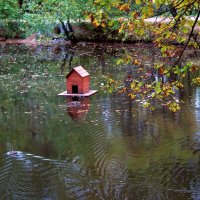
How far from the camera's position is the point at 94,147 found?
27.3 feet

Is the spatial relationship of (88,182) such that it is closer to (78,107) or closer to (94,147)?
(94,147)

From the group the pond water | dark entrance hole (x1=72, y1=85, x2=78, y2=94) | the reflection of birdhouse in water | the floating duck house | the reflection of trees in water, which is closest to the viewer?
the reflection of trees in water

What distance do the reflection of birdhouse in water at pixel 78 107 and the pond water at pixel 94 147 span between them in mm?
24

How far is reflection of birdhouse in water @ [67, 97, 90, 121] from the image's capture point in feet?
34.3

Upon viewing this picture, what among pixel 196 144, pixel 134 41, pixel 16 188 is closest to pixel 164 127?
pixel 196 144

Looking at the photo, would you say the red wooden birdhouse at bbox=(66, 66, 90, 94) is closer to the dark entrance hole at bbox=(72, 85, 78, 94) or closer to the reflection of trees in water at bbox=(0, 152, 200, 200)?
the dark entrance hole at bbox=(72, 85, 78, 94)

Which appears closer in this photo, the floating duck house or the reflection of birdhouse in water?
the reflection of birdhouse in water

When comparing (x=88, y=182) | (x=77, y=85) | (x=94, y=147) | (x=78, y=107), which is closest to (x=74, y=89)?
(x=77, y=85)

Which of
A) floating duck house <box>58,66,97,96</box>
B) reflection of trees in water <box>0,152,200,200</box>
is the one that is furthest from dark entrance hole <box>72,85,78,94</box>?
reflection of trees in water <box>0,152,200,200</box>

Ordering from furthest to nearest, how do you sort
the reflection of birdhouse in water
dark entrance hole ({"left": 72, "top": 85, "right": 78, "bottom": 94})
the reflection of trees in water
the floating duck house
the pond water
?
1. dark entrance hole ({"left": 72, "top": 85, "right": 78, "bottom": 94})
2. the floating duck house
3. the reflection of birdhouse in water
4. the pond water
5. the reflection of trees in water

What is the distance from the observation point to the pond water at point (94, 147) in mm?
6578

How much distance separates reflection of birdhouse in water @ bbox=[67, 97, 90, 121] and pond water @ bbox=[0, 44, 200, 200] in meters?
0.02

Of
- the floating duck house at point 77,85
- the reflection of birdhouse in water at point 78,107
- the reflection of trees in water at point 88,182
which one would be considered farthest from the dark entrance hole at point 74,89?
the reflection of trees in water at point 88,182

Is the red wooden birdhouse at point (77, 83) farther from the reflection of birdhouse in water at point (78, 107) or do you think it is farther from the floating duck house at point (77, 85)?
the reflection of birdhouse in water at point (78, 107)
